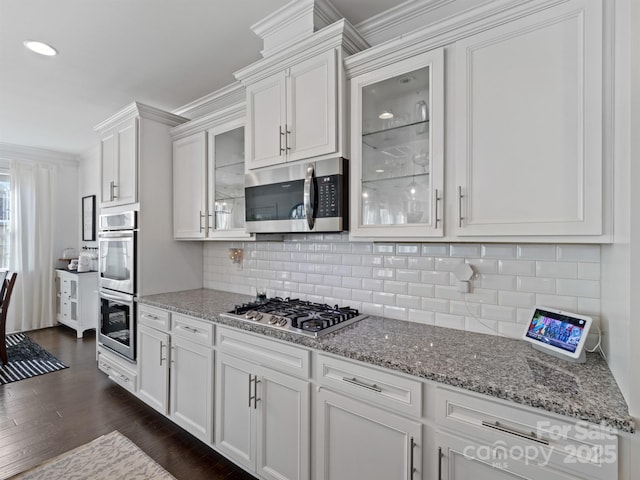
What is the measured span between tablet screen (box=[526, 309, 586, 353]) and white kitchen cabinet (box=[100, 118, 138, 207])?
9.84ft

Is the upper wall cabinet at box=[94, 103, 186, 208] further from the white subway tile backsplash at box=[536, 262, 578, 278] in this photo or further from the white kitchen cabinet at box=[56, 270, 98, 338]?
the white subway tile backsplash at box=[536, 262, 578, 278]

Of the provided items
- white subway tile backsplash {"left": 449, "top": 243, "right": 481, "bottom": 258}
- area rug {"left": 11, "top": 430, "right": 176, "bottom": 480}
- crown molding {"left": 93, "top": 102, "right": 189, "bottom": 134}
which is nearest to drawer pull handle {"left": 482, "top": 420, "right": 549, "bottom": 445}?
white subway tile backsplash {"left": 449, "top": 243, "right": 481, "bottom": 258}

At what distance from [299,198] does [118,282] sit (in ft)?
6.68

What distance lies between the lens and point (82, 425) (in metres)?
2.49

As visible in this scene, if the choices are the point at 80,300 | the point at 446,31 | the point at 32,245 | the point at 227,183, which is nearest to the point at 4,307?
the point at 80,300

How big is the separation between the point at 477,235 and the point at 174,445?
7.82 ft

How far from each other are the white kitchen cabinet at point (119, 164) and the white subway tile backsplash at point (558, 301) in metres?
3.01

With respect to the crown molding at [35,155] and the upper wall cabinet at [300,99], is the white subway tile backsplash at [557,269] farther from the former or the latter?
the crown molding at [35,155]

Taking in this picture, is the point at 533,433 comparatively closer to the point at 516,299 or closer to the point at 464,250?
the point at 516,299

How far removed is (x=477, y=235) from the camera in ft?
4.75

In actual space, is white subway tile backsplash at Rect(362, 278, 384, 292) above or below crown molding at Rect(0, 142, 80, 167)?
below

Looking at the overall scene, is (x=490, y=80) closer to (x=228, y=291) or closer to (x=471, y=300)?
(x=471, y=300)

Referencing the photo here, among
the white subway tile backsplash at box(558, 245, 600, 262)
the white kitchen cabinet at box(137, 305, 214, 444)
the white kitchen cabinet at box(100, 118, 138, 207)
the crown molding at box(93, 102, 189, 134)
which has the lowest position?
the white kitchen cabinet at box(137, 305, 214, 444)

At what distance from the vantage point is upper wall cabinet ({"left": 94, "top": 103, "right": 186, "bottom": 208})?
2.82m
